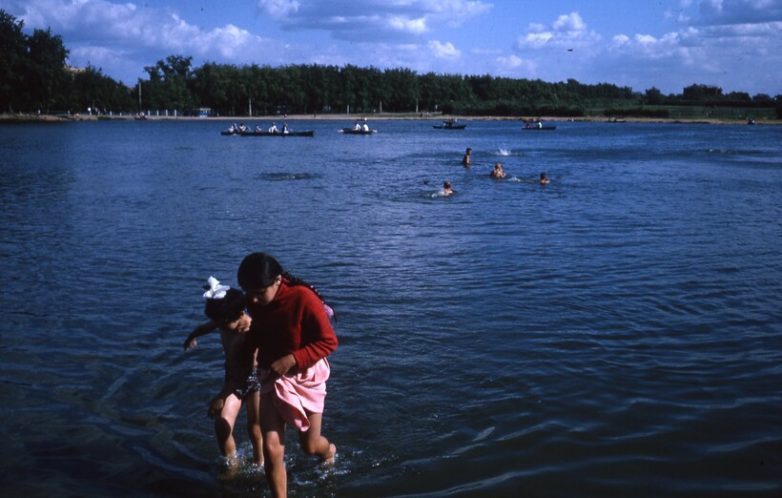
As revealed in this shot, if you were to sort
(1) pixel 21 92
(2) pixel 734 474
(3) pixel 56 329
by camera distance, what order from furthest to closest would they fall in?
(1) pixel 21 92
(3) pixel 56 329
(2) pixel 734 474

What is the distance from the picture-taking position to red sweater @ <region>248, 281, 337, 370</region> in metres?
5.59

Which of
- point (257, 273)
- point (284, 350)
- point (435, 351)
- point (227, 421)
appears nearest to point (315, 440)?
point (227, 421)

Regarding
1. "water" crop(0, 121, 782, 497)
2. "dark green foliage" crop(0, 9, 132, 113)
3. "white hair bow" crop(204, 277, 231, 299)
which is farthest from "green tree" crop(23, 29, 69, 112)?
"white hair bow" crop(204, 277, 231, 299)

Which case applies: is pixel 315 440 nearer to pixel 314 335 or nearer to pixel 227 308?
pixel 314 335

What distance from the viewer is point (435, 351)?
1016 cm

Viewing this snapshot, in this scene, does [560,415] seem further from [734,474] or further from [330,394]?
[330,394]

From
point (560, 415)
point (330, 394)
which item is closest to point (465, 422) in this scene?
point (560, 415)

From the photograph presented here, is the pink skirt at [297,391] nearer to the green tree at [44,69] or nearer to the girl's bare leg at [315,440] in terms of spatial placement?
the girl's bare leg at [315,440]

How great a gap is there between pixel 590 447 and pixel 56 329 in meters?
7.86

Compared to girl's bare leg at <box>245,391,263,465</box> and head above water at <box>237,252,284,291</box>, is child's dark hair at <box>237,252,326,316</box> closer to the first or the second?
head above water at <box>237,252,284,291</box>

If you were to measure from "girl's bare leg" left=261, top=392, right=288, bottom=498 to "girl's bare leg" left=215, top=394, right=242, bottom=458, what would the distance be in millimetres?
642

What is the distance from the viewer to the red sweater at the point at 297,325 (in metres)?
5.59

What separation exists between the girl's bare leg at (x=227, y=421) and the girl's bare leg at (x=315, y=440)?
0.64m

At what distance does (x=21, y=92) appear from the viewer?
452 feet
